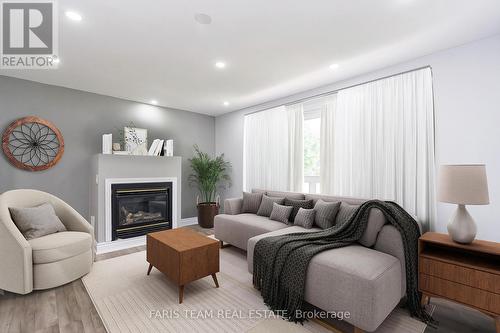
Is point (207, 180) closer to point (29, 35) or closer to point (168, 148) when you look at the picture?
point (168, 148)

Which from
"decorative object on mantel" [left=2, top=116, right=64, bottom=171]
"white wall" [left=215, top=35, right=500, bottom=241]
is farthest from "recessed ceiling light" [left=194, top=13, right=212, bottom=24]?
"decorative object on mantel" [left=2, top=116, right=64, bottom=171]

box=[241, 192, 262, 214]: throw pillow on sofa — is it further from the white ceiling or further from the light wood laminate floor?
the light wood laminate floor

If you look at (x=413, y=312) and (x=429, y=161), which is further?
(x=429, y=161)

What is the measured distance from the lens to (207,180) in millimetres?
5254

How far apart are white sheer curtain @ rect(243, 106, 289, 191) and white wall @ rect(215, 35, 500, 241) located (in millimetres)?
2179

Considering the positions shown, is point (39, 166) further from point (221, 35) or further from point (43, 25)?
point (221, 35)

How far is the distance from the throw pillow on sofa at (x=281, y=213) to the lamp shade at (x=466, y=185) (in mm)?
1840

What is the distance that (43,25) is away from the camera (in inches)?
87.0

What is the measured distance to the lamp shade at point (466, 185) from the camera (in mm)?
1947

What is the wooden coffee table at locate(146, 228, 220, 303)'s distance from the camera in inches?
87.8

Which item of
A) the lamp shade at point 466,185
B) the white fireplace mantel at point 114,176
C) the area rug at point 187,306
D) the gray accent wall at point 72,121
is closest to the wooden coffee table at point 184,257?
the area rug at point 187,306

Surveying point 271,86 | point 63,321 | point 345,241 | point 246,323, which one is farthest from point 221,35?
point 63,321

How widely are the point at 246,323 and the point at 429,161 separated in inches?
104

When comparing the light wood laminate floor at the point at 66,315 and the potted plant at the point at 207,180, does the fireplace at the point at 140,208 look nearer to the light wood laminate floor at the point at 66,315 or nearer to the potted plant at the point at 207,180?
the potted plant at the point at 207,180
